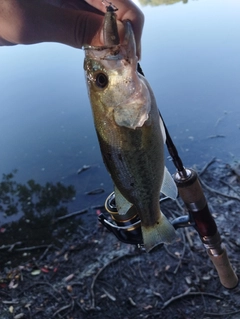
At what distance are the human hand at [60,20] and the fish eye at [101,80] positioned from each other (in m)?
0.15

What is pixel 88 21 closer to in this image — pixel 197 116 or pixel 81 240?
pixel 81 240

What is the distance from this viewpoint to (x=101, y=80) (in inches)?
45.9

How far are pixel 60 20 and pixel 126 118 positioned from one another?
591 millimetres

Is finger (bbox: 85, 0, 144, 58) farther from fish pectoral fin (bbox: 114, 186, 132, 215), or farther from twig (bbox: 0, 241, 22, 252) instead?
twig (bbox: 0, 241, 22, 252)

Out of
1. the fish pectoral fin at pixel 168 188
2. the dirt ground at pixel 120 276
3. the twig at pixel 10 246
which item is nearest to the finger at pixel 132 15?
the fish pectoral fin at pixel 168 188

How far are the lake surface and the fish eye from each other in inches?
103

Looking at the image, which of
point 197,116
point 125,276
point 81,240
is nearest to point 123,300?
point 125,276

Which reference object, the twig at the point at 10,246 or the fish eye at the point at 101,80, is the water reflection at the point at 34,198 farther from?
the fish eye at the point at 101,80

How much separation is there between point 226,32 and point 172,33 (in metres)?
0.93

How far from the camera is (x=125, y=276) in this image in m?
2.90

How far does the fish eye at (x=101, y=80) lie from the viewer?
45.7 inches

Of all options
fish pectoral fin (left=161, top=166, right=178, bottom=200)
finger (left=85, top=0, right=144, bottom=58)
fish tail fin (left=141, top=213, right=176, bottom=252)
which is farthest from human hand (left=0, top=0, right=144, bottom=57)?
fish tail fin (left=141, top=213, right=176, bottom=252)

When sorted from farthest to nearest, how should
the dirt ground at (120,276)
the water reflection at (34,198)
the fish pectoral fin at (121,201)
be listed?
the water reflection at (34,198) → the dirt ground at (120,276) → the fish pectoral fin at (121,201)

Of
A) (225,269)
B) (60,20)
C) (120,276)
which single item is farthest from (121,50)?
(120,276)
